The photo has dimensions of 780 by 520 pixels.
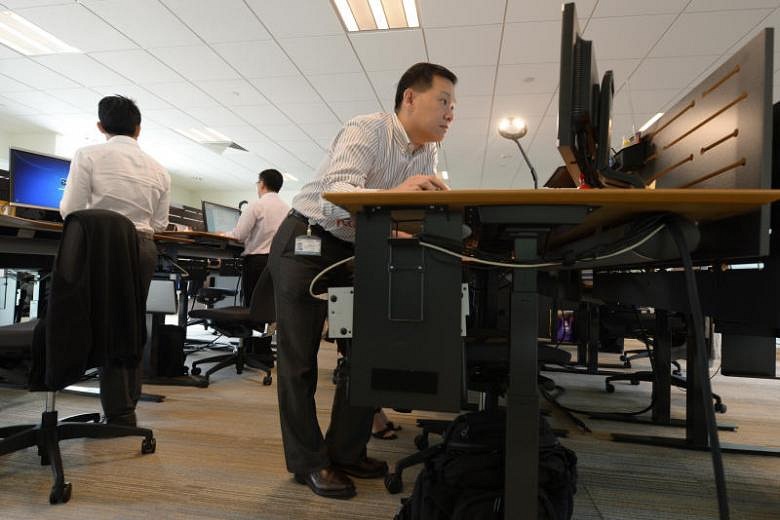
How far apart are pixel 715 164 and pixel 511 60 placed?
10.9 ft

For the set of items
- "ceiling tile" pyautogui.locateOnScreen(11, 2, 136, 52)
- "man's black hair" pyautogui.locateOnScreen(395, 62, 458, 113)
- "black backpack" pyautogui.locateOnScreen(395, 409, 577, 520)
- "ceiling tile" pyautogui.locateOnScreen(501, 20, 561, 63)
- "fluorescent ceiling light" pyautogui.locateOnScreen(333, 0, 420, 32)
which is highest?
"fluorescent ceiling light" pyautogui.locateOnScreen(333, 0, 420, 32)

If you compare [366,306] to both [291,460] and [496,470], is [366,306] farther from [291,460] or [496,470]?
[291,460]

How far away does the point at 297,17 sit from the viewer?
11.0ft

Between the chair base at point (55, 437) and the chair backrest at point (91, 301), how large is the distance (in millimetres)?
185

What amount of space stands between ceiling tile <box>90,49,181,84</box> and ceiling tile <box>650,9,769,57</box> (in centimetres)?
A: 451

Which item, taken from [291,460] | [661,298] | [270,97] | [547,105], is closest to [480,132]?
[547,105]

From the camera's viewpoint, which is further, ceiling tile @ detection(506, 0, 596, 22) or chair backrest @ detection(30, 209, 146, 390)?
ceiling tile @ detection(506, 0, 596, 22)

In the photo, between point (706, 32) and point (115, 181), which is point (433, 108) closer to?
point (115, 181)

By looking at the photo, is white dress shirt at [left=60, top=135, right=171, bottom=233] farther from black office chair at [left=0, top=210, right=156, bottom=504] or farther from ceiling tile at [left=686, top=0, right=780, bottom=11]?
ceiling tile at [left=686, top=0, right=780, bottom=11]

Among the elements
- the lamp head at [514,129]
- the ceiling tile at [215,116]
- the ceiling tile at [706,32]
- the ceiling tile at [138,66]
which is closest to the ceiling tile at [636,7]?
the ceiling tile at [706,32]

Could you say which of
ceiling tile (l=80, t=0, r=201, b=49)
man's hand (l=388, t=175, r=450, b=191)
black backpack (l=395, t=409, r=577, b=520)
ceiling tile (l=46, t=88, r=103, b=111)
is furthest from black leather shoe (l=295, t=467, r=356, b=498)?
ceiling tile (l=46, t=88, r=103, b=111)

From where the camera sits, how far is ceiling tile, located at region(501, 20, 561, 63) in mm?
3325

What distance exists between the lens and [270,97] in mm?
4910

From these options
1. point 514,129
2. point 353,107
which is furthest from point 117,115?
point 353,107
